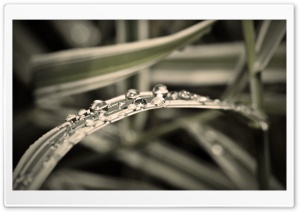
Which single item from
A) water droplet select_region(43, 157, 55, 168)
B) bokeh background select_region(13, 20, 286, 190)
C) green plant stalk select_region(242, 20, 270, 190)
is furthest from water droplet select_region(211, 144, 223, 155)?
water droplet select_region(43, 157, 55, 168)

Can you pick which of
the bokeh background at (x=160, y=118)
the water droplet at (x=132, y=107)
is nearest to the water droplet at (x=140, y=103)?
the water droplet at (x=132, y=107)

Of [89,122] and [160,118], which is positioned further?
[160,118]

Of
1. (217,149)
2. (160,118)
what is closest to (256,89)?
(217,149)

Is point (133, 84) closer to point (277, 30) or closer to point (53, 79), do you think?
point (53, 79)

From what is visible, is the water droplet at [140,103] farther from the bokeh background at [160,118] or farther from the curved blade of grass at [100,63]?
the bokeh background at [160,118]

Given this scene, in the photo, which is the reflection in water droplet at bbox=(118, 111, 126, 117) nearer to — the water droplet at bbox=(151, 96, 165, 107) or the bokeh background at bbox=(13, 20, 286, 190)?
the water droplet at bbox=(151, 96, 165, 107)

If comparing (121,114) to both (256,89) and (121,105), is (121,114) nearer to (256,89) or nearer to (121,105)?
(121,105)
